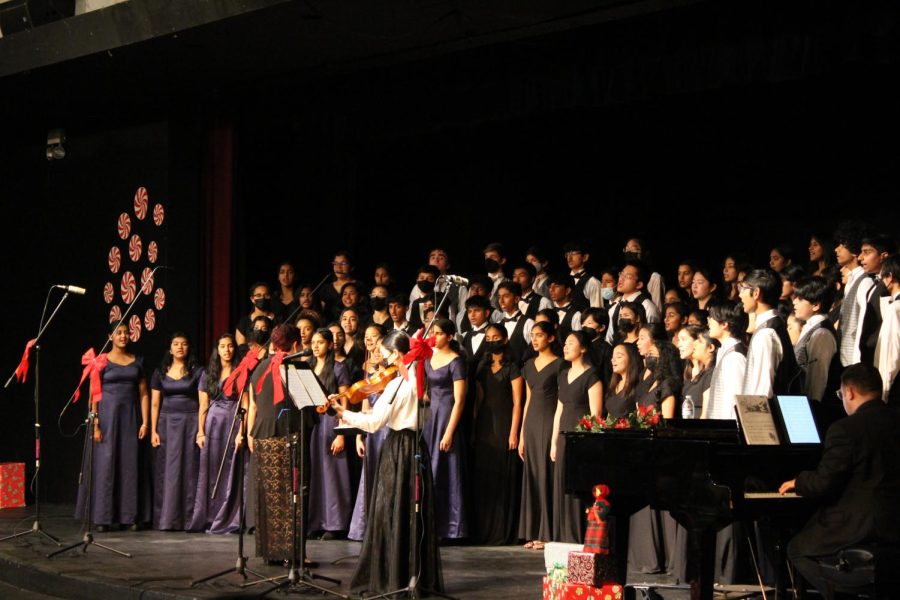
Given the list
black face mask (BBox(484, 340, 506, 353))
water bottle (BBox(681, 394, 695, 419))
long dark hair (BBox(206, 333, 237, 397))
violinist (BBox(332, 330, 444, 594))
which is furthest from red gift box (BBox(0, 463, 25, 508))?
water bottle (BBox(681, 394, 695, 419))

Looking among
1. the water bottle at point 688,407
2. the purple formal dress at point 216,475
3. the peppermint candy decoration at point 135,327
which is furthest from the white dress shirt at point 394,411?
the peppermint candy decoration at point 135,327

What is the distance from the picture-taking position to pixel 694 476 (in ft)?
18.2

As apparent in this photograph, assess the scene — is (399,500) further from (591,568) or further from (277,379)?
(277,379)

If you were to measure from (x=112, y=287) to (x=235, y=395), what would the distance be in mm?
3806

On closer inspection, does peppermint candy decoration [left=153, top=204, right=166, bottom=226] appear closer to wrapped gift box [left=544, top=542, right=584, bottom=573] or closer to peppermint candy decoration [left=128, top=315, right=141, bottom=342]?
peppermint candy decoration [left=128, top=315, right=141, bottom=342]

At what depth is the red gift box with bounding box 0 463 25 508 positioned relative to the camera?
12227 millimetres

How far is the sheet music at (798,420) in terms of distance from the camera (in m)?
5.93

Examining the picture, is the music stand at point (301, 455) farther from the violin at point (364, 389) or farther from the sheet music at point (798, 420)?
the sheet music at point (798, 420)

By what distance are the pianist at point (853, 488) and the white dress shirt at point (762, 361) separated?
46.5 inches

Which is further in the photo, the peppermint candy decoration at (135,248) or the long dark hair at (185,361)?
the peppermint candy decoration at (135,248)

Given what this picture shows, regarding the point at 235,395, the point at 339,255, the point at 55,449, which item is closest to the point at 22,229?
the point at 55,449

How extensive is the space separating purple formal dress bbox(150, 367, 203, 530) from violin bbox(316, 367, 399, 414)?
156 inches

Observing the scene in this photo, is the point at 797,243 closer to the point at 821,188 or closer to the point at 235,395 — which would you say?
the point at 821,188

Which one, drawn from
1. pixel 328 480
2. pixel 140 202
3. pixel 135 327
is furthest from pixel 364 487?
pixel 140 202
